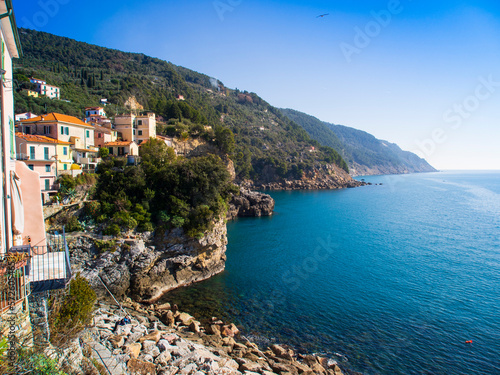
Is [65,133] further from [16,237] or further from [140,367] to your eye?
[140,367]

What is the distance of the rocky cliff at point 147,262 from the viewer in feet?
77.3

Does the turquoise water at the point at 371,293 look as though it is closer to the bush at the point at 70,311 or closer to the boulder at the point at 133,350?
the boulder at the point at 133,350

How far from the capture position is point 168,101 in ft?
259

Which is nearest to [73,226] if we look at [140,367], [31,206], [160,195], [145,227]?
[145,227]

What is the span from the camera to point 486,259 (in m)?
34.4

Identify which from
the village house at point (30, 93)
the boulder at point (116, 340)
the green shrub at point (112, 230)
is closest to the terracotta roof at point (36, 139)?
the green shrub at point (112, 230)

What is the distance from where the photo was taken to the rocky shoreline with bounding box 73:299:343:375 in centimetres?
1385

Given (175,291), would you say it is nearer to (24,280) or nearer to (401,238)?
(24,280)

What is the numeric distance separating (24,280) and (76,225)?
19016 millimetres

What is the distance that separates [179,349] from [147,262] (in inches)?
447

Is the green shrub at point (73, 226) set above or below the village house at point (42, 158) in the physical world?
below

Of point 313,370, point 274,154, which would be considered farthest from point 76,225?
point 274,154

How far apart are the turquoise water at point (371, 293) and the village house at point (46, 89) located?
49.4m

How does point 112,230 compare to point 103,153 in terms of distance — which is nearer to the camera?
point 112,230
